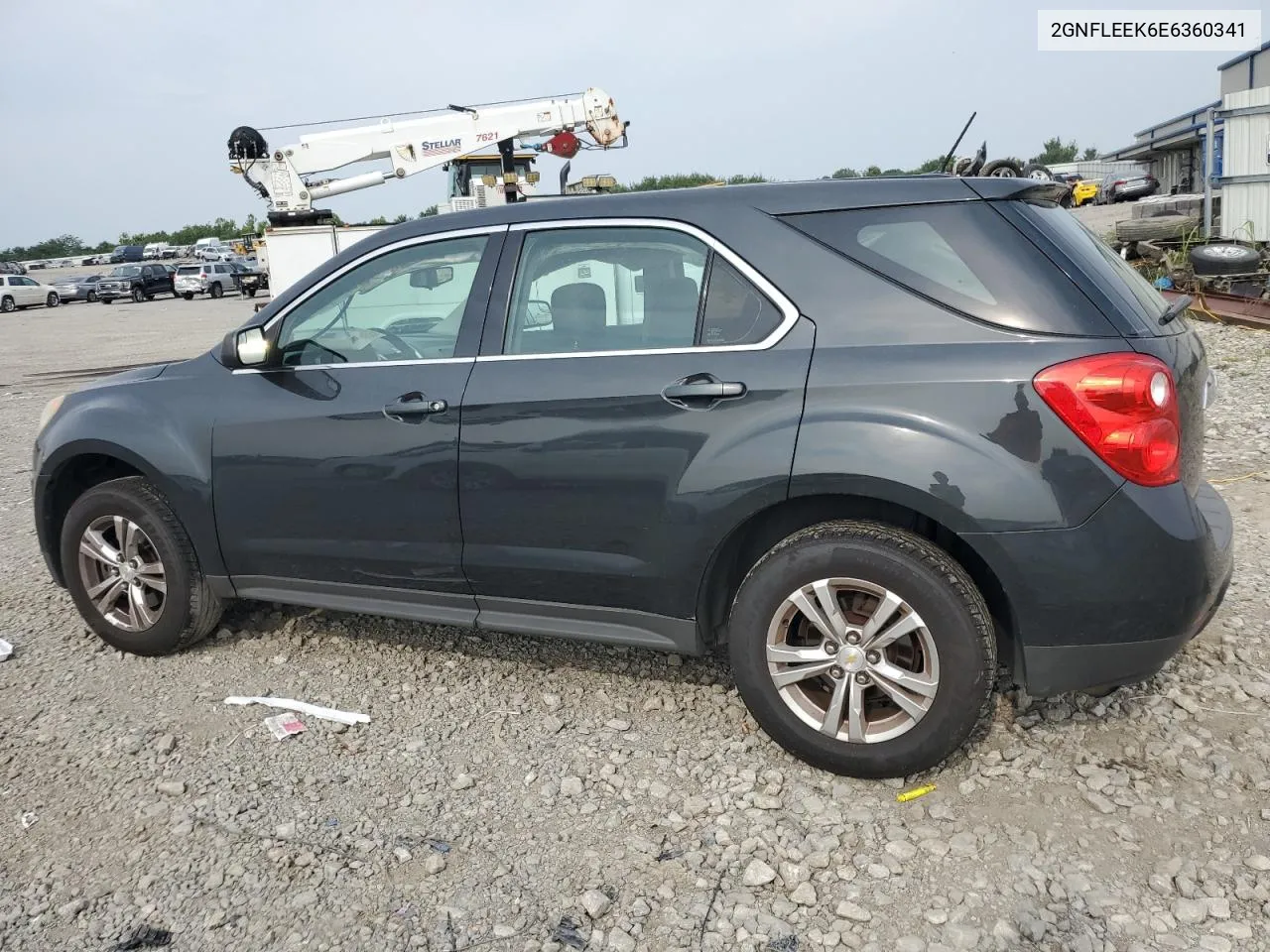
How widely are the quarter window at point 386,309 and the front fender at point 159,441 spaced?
19.9 inches

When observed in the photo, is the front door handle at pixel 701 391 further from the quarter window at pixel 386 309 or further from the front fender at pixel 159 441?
the front fender at pixel 159 441

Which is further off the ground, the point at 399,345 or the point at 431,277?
the point at 431,277

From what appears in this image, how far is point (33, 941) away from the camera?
2627 millimetres

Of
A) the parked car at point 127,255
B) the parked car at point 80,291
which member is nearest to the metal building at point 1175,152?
the parked car at point 80,291

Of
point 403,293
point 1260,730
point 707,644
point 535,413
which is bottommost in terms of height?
point 1260,730

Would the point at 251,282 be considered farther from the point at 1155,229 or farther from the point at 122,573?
the point at 122,573

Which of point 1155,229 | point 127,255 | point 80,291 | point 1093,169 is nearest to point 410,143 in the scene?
point 1155,229

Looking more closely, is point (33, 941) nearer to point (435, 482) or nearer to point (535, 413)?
point (435, 482)

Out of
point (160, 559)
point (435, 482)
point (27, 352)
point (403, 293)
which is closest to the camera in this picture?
point (435, 482)

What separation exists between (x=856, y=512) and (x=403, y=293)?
1.89 metres

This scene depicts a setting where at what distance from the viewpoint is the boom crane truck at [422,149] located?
53.4ft

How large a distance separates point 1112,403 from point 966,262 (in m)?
0.57

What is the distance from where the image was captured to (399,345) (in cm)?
383

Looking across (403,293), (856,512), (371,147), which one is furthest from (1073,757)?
(371,147)
